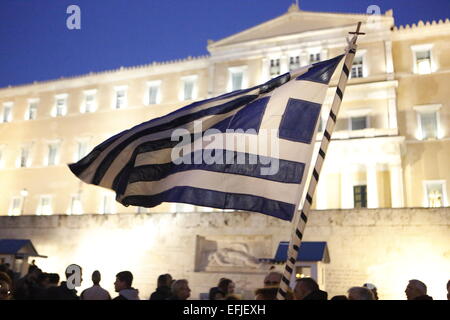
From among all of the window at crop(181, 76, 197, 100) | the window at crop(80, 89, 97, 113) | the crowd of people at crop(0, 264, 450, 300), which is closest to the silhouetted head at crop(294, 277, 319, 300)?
the crowd of people at crop(0, 264, 450, 300)

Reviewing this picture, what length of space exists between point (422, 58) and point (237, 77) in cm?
1065

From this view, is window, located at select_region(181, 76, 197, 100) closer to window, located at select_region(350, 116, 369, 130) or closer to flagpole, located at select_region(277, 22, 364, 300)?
window, located at select_region(350, 116, 369, 130)

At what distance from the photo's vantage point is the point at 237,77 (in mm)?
28781

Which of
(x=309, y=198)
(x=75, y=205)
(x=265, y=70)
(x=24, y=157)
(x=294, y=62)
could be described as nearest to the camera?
(x=309, y=198)

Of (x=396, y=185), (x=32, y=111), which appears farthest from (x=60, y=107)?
(x=396, y=185)

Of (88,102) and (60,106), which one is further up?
(60,106)

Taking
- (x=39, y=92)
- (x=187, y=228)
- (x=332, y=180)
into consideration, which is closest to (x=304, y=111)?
(x=187, y=228)

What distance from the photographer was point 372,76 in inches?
1002

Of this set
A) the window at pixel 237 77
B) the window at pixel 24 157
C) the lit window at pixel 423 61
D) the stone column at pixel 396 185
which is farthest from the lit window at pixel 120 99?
the lit window at pixel 423 61

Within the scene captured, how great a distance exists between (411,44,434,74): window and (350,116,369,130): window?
403cm

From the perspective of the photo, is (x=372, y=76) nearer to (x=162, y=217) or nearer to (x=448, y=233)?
(x=448, y=233)

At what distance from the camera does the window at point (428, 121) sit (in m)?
24.8

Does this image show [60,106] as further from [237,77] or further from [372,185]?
[372,185]
